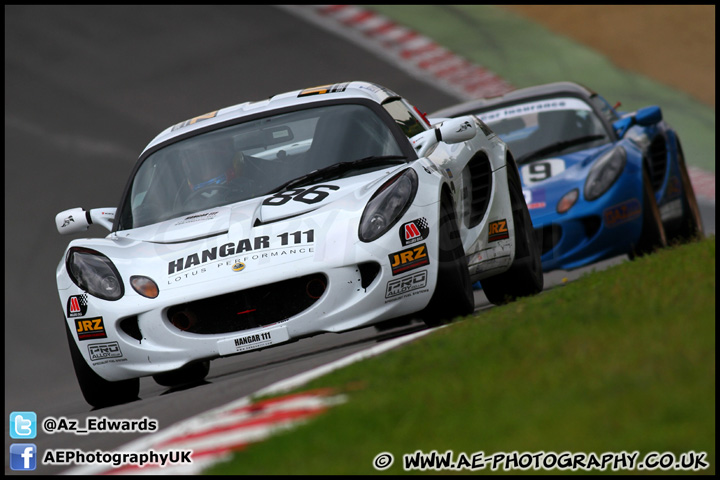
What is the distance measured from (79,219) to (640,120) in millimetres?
4479

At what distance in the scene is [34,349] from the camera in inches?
369

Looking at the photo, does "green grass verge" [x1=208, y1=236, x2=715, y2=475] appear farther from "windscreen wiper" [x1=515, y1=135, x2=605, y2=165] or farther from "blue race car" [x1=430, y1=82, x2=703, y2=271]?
"windscreen wiper" [x1=515, y1=135, x2=605, y2=165]

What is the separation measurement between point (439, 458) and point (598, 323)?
143cm

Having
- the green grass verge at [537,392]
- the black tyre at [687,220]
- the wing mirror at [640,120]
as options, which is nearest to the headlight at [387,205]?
the green grass verge at [537,392]

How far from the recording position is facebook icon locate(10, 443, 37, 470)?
4.75 m

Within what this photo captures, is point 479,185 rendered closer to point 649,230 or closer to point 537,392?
point 649,230

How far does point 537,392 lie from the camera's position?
3863 millimetres

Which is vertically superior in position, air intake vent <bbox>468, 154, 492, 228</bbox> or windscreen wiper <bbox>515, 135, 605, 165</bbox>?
air intake vent <bbox>468, 154, 492, 228</bbox>

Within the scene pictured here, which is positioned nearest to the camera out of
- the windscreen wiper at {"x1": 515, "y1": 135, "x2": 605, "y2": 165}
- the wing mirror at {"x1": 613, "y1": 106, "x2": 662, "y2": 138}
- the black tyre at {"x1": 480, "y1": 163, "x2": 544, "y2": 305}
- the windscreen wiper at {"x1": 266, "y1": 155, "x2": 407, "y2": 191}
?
the windscreen wiper at {"x1": 266, "y1": 155, "x2": 407, "y2": 191}

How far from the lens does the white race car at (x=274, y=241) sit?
5895 millimetres

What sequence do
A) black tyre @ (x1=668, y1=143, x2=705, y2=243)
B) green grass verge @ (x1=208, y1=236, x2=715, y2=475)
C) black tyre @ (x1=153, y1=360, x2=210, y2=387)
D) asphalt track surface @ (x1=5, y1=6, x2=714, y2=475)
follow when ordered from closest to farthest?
green grass verge @ (x1=208, y1=236, x2=715, y2=475) < black tyre @ (x1=153, y1=360, x2=210, y2=387) < asphalt track surface @ (x1=5, y1=6, x2=714, y2=475) < black tyre @ (x1=668, y1=143, x2=705, y2=243)

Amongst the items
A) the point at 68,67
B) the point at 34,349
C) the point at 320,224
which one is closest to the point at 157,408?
the point at 320,224

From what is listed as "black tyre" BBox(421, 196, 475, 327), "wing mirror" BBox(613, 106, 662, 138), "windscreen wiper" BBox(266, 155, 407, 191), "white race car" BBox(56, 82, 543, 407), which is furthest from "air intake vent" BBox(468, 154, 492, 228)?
"wing mirror" BBox(613, 106, 662, 138)

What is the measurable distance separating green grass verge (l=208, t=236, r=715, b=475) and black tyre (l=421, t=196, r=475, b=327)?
32.5 inches
